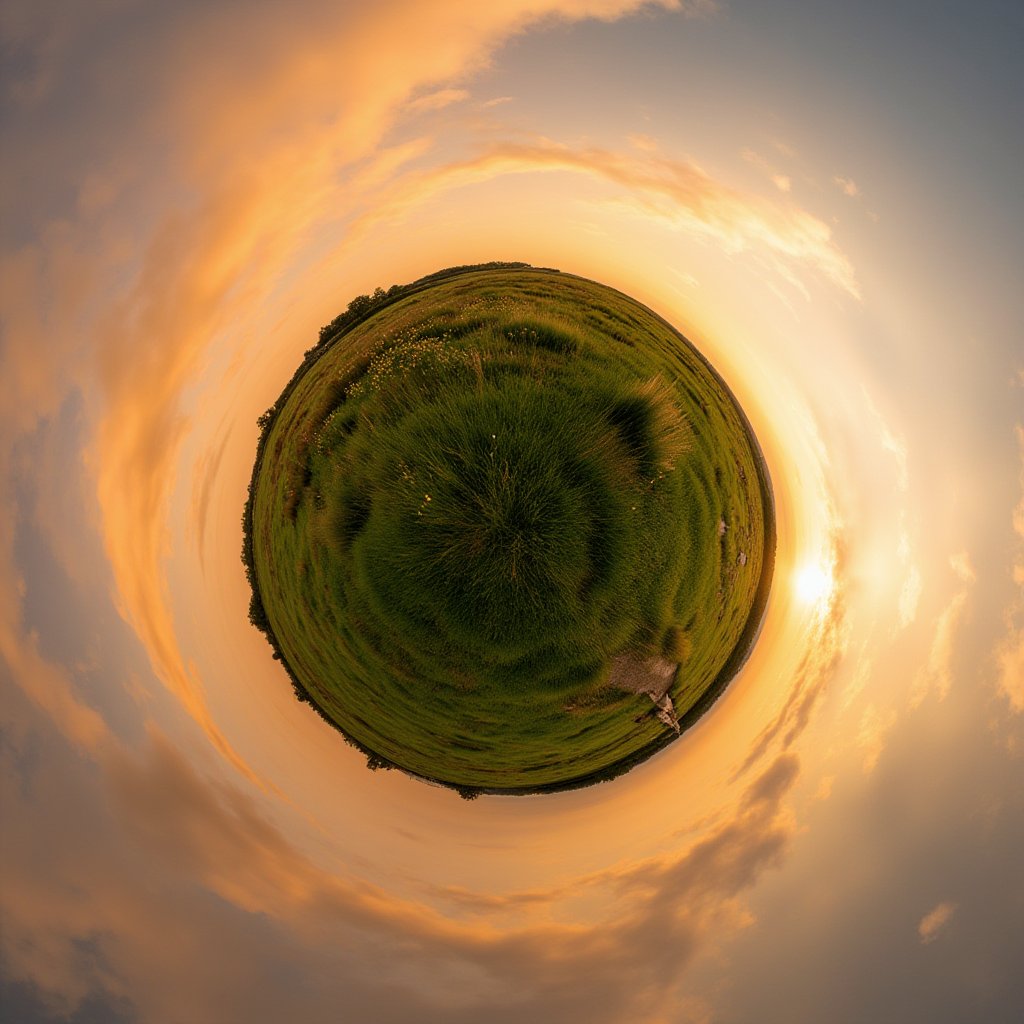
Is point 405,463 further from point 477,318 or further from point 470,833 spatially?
point 470,833

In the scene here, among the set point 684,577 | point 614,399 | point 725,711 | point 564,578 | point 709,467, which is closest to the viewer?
point 564,578

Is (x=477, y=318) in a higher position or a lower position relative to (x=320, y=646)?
higher

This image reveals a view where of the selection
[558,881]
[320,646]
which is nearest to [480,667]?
[320,646]

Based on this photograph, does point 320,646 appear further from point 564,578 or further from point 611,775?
point 611,775

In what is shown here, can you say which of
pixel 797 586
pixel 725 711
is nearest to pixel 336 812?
pixel 725 711

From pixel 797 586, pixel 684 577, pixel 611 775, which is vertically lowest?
pixel 611 775

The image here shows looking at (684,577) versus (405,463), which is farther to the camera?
(684,577)

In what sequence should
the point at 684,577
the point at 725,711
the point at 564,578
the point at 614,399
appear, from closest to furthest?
1. the point at 564,578
2. the point at 614,399
3. the point at 684,577
4. the point at 725,711
